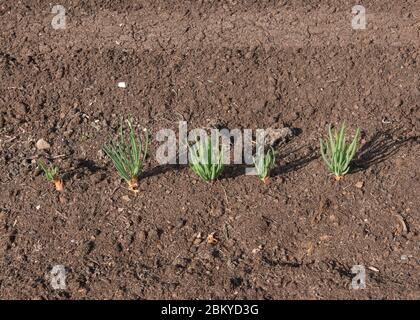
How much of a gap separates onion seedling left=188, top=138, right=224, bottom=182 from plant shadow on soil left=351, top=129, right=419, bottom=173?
730mm

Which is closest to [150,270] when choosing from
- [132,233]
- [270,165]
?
[132,233]

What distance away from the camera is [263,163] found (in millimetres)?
3285

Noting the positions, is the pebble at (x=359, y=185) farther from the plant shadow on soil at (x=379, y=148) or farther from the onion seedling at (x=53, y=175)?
the onion seedling at (x=53, y=175)

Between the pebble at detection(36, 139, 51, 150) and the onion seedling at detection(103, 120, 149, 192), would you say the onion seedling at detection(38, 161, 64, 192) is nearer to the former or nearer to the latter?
the pebble at detection(36, 139, 51, 150)

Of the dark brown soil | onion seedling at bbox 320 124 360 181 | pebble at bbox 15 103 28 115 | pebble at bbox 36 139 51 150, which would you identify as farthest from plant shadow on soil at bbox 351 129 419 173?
pebble at bbox 15 103 28 115

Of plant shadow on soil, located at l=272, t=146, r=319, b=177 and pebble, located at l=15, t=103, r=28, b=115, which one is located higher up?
pebble, located at l=15, t=103, r=28, b=115

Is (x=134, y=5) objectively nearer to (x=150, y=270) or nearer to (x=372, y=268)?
(x=150, y=270)

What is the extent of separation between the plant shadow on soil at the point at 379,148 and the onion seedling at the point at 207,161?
28.7 inches

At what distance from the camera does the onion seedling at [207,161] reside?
3156 mm

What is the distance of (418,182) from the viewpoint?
334 cm

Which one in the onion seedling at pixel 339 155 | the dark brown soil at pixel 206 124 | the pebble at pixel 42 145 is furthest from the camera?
the pebble at pixel 42 145

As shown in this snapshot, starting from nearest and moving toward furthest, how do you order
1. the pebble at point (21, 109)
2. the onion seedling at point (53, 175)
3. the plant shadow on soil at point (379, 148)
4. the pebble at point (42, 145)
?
the onion seedling at point (53, 175) → the plant shadow on soil at point (379, 148) → the pebble at point (42, 145) → the pebble at point (21, 109)

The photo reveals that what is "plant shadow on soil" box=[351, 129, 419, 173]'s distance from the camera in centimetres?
346

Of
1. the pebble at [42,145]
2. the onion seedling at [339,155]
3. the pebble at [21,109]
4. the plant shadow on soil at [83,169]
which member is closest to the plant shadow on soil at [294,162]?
the onion seedling at [339,155]
